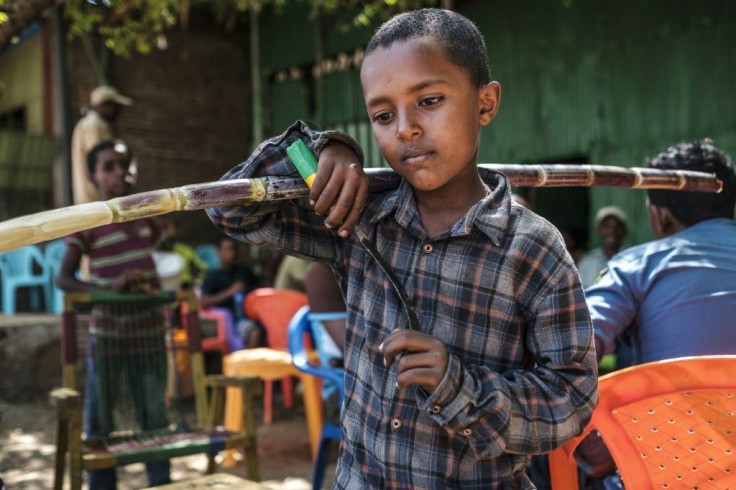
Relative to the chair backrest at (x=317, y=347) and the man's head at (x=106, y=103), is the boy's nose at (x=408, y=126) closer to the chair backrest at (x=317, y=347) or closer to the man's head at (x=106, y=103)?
the chair backrest at (x=317, y=347)

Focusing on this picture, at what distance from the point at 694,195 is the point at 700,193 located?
0.06 feet

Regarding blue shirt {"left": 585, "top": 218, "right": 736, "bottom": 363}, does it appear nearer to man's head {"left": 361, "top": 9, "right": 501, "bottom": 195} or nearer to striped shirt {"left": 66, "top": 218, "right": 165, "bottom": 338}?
man's head {"left": 361, "top": 9, "right": 501, "bottom": 195}

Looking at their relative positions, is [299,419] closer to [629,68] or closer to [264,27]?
[629,68]

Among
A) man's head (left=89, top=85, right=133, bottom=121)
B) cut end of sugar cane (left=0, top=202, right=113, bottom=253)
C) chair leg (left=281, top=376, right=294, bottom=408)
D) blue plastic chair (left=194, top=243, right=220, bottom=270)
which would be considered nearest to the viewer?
cut end of sugar cane (left=0, top=202, right=113, bottom=253)

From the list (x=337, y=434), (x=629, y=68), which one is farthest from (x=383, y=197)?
(x=629, y=68)

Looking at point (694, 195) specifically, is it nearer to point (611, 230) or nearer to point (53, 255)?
point (611, 230)

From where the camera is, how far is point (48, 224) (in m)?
0.98

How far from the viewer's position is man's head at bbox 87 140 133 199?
11.0ft

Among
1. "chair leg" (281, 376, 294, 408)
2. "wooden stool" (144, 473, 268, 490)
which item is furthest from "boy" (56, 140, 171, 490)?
"chair leg" (281, 376, 294, 408)

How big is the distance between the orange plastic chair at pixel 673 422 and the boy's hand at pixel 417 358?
70 cm

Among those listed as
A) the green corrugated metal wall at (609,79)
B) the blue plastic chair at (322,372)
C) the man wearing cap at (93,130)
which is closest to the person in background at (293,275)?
the man wearing cap at (93,130)

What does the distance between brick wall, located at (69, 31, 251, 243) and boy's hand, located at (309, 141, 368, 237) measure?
9252 millimetres

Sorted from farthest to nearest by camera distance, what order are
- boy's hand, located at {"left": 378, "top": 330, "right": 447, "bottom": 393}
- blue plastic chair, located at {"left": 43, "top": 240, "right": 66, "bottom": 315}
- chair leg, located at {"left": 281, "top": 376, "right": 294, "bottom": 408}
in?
blue plastic chair, located at {"left": 43, "top": 240, "right": 66, "bottom": 315}
chair leg, located at {"left": 281, "top": 376, "right": 294, "bottom": 408}
boy's hand, located at {"left": 378, "top": 330, "right": 447, "bottom": 393}

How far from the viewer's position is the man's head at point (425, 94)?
1.23m
